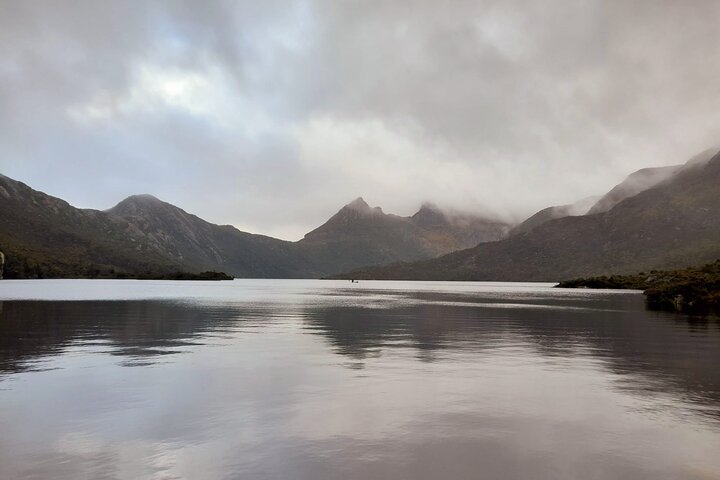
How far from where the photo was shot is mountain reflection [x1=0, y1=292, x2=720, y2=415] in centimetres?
2995

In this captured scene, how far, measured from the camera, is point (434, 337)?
45.6 m

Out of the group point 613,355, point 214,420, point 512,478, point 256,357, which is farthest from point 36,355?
point 613,355

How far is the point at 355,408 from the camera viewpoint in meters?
20.6

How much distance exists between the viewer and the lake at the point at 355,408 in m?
14.6

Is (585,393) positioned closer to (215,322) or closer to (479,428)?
(479,428)

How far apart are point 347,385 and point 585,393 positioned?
35.3ft

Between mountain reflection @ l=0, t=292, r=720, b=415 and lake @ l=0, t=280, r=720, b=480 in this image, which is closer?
lake @ l=0, t=280, r=720, b=480

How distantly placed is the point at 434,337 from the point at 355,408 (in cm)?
2589

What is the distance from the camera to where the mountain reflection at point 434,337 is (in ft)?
98.3

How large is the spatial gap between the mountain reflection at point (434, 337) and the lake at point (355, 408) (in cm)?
32

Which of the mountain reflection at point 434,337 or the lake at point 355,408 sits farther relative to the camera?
the mountain reflection at point 434,337

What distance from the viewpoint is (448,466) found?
14.4 m

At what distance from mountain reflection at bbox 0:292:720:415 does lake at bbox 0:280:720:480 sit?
1.05ft

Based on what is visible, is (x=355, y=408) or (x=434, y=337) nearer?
(x=355, y=408)
